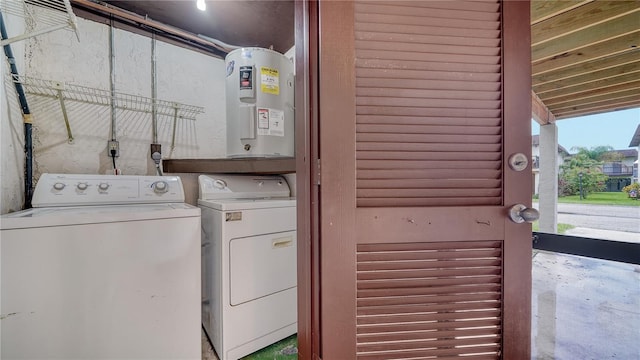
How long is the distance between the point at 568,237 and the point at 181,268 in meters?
2.71

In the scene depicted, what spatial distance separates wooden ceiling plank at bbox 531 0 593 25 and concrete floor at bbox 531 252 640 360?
2232 mm

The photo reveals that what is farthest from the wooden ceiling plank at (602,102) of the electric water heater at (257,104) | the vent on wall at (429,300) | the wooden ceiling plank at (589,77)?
the electric water heater at (257,104)

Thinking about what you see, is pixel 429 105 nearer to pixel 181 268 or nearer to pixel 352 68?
pixel 352 68

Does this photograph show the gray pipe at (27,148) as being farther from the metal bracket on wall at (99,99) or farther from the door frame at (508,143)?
the door frame at (508,143)

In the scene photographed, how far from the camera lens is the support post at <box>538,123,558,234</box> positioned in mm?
2928

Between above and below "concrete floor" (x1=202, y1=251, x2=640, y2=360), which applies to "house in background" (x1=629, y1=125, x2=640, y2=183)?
above

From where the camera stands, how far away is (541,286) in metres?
2.35

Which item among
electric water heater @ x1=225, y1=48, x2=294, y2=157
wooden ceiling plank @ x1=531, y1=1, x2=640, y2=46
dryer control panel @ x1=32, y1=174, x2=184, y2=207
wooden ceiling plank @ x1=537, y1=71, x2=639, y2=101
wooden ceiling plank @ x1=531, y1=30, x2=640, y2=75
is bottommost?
dryer control panel @ x1=32, y1=174, x2=184, y2=207

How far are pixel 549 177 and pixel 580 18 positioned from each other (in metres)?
1.94

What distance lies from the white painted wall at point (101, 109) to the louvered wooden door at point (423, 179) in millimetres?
1569

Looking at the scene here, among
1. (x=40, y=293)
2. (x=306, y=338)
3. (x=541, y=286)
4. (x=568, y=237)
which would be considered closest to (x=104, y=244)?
(x=40, y=293)

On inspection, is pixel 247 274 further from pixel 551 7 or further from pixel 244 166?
pixel 551 7

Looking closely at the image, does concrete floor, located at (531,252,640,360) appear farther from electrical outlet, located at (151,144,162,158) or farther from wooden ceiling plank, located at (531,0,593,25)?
electrical outlet, located at (151,144,162,158)

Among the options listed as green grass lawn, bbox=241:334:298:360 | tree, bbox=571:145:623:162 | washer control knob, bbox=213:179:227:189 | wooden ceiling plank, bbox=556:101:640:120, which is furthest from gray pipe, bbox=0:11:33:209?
wooden ceiling plank, bbox=556:101:640:120
